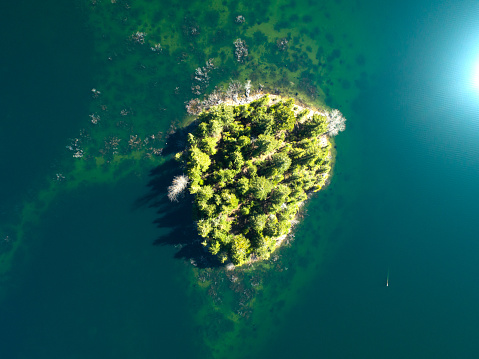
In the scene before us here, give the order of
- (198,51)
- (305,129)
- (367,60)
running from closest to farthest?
(305,129), (198,51), (367,60)

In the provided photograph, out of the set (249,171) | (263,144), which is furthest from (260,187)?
(263,144)

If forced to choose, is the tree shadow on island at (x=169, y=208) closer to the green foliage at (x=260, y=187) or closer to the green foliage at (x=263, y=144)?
the green foliage at (x=260, y=187)

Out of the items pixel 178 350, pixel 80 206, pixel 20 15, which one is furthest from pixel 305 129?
pixel 20 15

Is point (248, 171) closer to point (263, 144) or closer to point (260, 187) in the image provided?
point (260, 187)

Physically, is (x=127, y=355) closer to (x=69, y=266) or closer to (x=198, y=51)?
(x=69, y=266)

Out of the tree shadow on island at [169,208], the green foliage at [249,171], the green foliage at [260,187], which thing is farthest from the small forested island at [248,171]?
the tree shadow on island at [169,208]

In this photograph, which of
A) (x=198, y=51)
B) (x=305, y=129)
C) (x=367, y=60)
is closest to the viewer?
(x=305, y=129)

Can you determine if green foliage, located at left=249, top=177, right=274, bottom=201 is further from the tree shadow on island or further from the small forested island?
the tree shadow on island
